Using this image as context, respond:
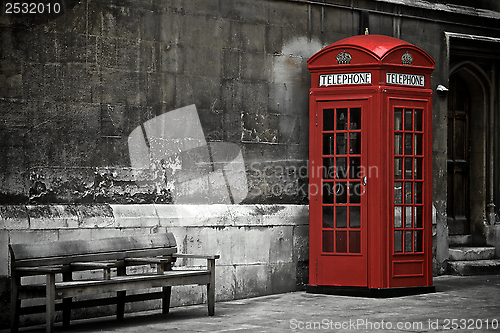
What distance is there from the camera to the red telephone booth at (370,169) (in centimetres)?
827

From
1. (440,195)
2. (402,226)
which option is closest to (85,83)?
(402,226)

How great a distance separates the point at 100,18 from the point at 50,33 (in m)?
0.59

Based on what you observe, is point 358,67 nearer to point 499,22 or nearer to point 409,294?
point 409,294

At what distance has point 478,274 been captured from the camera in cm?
1051

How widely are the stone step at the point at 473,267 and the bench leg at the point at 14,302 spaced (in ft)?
21.4

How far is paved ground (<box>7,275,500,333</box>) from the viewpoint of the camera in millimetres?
6418

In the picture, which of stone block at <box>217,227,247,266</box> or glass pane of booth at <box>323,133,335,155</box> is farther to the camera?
glass pane of booth at <box>323,133,335,155</box>

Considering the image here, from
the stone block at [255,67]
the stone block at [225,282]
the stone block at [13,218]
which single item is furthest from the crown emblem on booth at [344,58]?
the stone block at [13,218]

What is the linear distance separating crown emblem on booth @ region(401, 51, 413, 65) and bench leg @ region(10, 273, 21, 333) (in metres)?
4.96

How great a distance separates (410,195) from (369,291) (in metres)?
1.25

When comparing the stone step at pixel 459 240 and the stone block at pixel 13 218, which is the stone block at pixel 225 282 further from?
the stone step at pixel 459 240

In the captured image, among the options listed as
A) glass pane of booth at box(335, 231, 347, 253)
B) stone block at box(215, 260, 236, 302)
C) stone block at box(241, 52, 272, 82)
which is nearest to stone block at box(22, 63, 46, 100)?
stone block at box(241, 52, 272, 82)

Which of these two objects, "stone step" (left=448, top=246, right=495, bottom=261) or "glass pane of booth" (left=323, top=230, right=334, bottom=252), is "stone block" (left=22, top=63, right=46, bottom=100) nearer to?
"glass pane of booth" (left=323, top=230, right=334, bottom=252)

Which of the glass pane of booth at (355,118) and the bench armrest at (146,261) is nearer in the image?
the bench armrest at (146,261)
